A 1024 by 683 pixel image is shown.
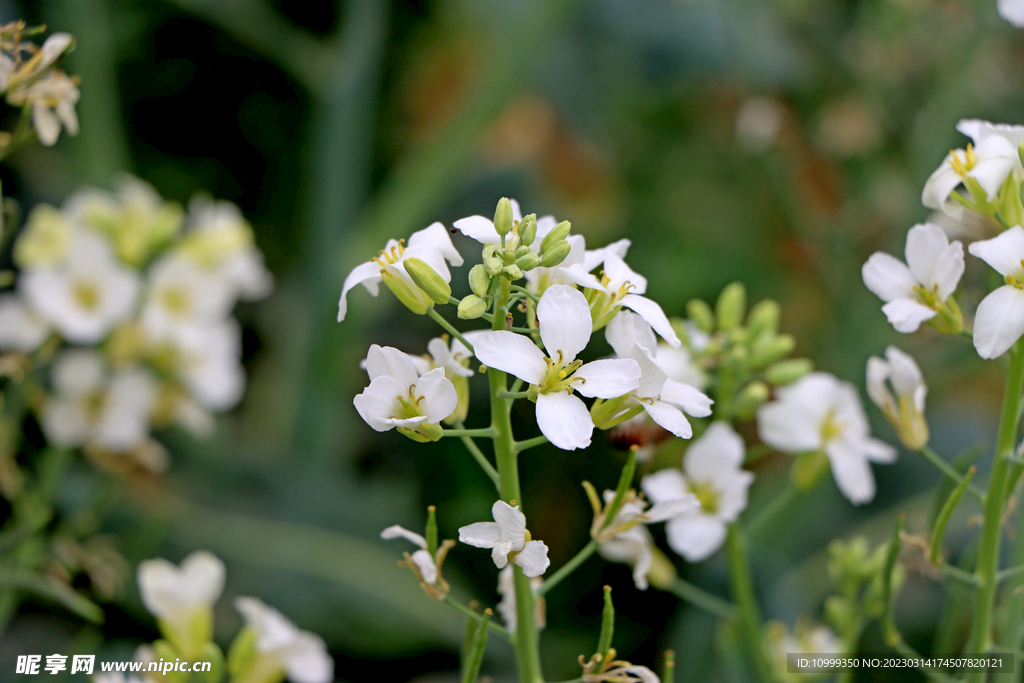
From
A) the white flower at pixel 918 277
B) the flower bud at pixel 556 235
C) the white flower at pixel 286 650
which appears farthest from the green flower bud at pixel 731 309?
the white flower at pixel 286 650

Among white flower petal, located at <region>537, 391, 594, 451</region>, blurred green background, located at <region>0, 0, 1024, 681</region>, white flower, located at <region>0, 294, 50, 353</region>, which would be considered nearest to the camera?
white flower petal, located at <region>537, 391, 594, 451</region>

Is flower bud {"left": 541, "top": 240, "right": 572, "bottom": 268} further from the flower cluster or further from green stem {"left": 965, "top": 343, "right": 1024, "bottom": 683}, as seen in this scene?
the flower cluster

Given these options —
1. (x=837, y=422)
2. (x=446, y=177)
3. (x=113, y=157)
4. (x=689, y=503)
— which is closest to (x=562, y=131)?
(x=446, y=177)

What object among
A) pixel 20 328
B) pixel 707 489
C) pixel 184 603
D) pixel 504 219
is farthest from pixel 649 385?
pixel 20 328

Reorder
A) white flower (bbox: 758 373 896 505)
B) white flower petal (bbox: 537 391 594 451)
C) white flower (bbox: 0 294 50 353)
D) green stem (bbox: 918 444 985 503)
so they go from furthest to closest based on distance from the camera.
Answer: white flower (bbox: 0 294 50 353), white flower (bbox: 758 373 896 505), green stem (bbox: 918 444 985 503), white flower petal (bbox: 537 391 594 451)

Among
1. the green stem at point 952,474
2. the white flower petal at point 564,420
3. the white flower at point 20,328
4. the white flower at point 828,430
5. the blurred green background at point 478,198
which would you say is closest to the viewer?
the white flower petal at point 564,420

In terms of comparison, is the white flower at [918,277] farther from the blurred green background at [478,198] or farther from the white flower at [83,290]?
the white flower at [83,290]

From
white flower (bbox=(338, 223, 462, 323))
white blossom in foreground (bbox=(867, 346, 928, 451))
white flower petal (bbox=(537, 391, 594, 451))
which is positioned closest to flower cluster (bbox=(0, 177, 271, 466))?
white flower (bbox=(338, 223, 462, 323))
